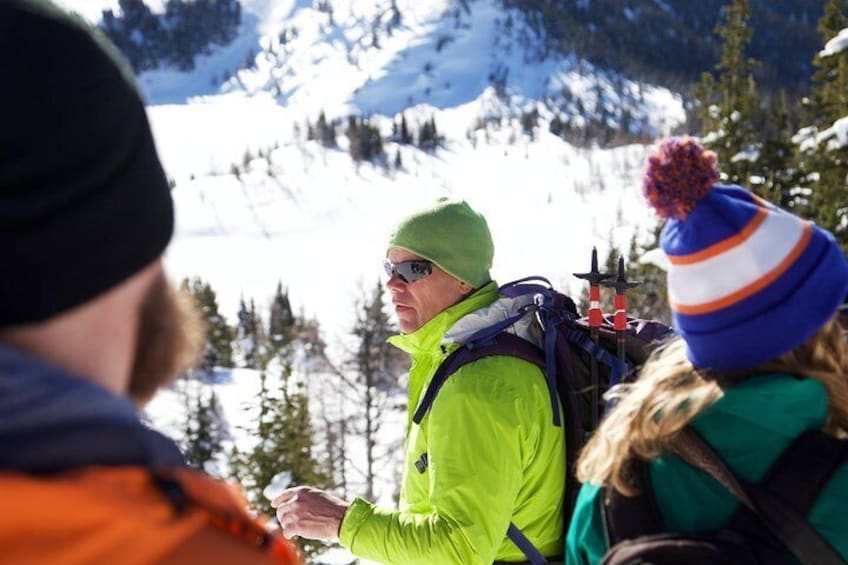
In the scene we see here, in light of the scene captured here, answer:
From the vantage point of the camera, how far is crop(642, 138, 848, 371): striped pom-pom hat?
4.81 feet

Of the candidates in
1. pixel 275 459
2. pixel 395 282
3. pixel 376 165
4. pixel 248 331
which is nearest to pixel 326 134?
pixel 376 165

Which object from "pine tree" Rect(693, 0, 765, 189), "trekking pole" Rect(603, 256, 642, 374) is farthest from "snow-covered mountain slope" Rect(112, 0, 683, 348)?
"trekking pole" Rect(603, 256, 642, 374)

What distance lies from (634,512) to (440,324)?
4.63 ft

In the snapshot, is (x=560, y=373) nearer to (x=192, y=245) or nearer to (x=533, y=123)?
(x=192, y=245)

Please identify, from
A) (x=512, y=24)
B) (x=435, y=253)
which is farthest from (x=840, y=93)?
(x=512, y=24)

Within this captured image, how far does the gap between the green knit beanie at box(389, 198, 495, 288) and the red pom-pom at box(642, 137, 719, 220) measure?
141 centimetres

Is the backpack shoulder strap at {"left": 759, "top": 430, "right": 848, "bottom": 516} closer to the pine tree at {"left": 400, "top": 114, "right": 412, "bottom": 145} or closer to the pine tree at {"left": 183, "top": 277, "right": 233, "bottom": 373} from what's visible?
the pine tree at {"left": 183, "top": 277, "right": 233, "bottom": 373}

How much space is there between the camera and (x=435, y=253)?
9.50 feet

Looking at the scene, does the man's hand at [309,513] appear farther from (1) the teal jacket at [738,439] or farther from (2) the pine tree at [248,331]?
(2) the pine tree at [248,331]

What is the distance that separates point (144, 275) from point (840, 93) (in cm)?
Answer: 1458

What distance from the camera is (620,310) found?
289cm

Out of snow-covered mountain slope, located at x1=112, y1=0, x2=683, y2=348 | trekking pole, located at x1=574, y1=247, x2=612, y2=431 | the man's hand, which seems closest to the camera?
the man's hand

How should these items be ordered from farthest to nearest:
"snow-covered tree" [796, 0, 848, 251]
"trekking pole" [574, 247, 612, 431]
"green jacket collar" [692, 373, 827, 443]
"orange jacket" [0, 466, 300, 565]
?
1. "snow-covered tree" [796, 0, 848, 251]
2. "trekking pole" [574, 247, 612, 431]
3. "green jacket collar" [692, 373, 827, 443]
4. "orange jacket" [0, 466, 300, 565]

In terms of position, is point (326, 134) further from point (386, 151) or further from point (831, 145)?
point (831, 145)
